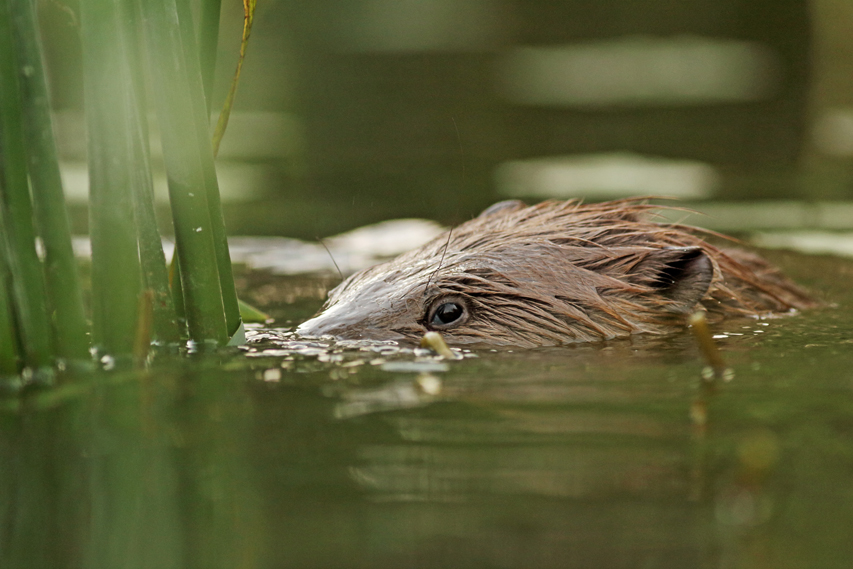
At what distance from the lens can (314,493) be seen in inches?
70.4

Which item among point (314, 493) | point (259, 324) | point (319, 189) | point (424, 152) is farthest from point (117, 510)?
point (424, 152)

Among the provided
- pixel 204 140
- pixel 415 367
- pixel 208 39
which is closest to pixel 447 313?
pixel 415 367

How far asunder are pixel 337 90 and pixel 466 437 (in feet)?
25.6

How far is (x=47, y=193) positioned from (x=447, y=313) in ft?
4.20

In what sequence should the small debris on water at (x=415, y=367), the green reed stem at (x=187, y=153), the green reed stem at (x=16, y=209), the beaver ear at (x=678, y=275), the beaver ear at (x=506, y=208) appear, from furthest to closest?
the beaver ear at (x=506, y=208), the beaver ear at (x=678, y=275), the small debris on water at (x=415, y=367), the green reed stem at (x=187, y=153), the green reed stem at (x=16, y=209)

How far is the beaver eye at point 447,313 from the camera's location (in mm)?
3139

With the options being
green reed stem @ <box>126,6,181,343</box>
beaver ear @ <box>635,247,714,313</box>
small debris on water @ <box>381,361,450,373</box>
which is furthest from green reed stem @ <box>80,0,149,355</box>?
beaver ear @ <box>635,247,714,313</box>

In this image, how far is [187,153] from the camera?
2.48m

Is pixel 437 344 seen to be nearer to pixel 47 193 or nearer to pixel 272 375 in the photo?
pixel 272 375

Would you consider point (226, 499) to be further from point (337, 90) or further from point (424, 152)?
point (337, 90)

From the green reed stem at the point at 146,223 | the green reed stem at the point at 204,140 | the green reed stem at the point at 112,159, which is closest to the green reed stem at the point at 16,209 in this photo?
the green reed stem at the point at 112,159

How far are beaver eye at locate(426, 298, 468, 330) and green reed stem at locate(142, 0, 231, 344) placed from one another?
29.0 inches

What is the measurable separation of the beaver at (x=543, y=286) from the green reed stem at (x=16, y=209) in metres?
0.94

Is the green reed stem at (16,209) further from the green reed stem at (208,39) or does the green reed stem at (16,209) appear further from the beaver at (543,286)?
the beaver at (543,286)
